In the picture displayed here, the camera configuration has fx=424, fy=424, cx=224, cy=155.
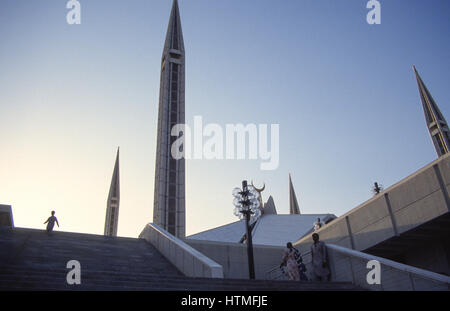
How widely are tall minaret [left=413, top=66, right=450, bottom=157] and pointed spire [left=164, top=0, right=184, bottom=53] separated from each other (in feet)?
86.8

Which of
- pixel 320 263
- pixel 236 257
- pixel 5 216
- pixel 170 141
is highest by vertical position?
pixel 170 141

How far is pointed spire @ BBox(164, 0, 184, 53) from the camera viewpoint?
4125cm

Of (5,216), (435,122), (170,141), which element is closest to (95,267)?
(5,216)

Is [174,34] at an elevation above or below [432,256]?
above

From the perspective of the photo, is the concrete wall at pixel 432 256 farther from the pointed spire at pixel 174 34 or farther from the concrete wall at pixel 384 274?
the pointed spire at pixel 174 34

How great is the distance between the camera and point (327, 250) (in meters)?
10.3

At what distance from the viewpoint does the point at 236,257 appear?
15148 millimetres

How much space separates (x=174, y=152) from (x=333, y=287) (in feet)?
92.7

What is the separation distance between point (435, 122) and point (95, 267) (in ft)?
150

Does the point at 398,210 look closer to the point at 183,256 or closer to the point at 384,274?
the point at 384,274

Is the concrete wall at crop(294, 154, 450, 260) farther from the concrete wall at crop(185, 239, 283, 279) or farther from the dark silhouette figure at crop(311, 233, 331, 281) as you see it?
the dark silhouette figure at crop(311, 233, 331, 281)
